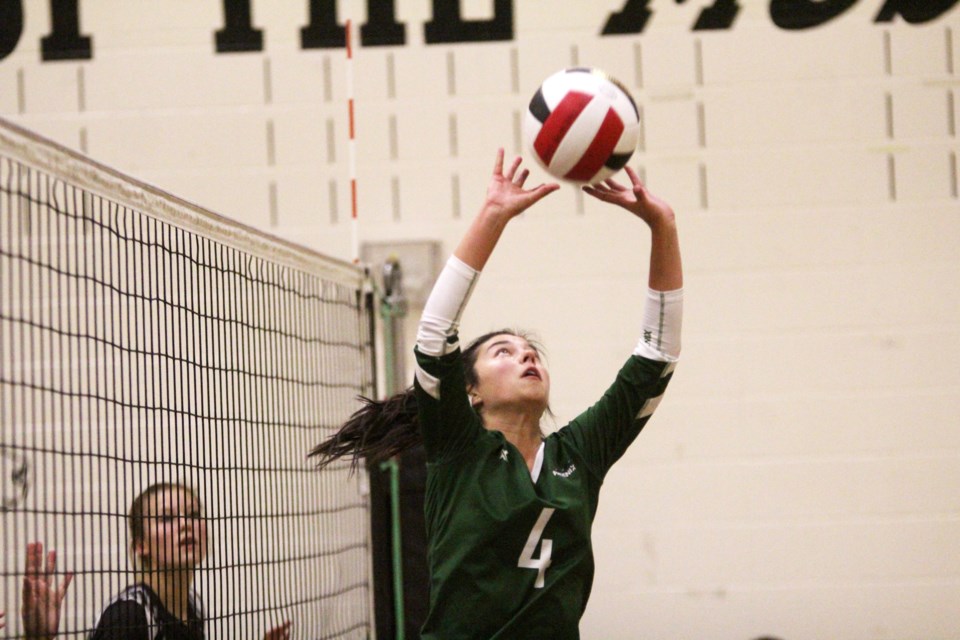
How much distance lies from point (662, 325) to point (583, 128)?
54 centimetres

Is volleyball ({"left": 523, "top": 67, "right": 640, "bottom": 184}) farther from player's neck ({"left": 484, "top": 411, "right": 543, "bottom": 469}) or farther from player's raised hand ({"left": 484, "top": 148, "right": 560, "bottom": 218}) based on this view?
player's neck ({"left": 484, "top": 411, "right": 543, "bottom": 469})

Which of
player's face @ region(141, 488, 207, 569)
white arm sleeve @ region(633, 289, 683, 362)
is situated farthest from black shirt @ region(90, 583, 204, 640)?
white arm sleeve @ region(633, 289, 683, 362)

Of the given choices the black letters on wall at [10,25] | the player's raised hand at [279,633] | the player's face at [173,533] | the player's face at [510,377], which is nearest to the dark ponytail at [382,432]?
the player's face at [510,377]

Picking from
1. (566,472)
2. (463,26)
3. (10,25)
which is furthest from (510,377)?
(10,25)

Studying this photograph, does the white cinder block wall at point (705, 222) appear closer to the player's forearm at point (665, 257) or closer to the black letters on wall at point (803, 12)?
the black letters on wall at point (803, 12)

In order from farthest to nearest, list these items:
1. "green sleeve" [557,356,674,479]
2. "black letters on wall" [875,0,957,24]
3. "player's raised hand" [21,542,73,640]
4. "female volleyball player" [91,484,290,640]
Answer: "black letters on wall" [875,0,957,24] → "female volleyball player" [91,484,290,640] → "green sleeve" [557,356,674,479] → "player's raised hand" [21,542,73,640]

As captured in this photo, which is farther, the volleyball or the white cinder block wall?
the white cinder block wall

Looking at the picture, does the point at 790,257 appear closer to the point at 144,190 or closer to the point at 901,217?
the point at 901,217

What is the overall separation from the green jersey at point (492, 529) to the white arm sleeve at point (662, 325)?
14.6 inches

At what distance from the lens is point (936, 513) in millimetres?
5480

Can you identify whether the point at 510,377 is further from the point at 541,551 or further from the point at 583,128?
the point at 583,128

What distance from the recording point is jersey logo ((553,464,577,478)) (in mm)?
2980

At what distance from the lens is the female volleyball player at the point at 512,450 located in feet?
8.86

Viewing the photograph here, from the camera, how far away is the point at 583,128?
9.36 ft
